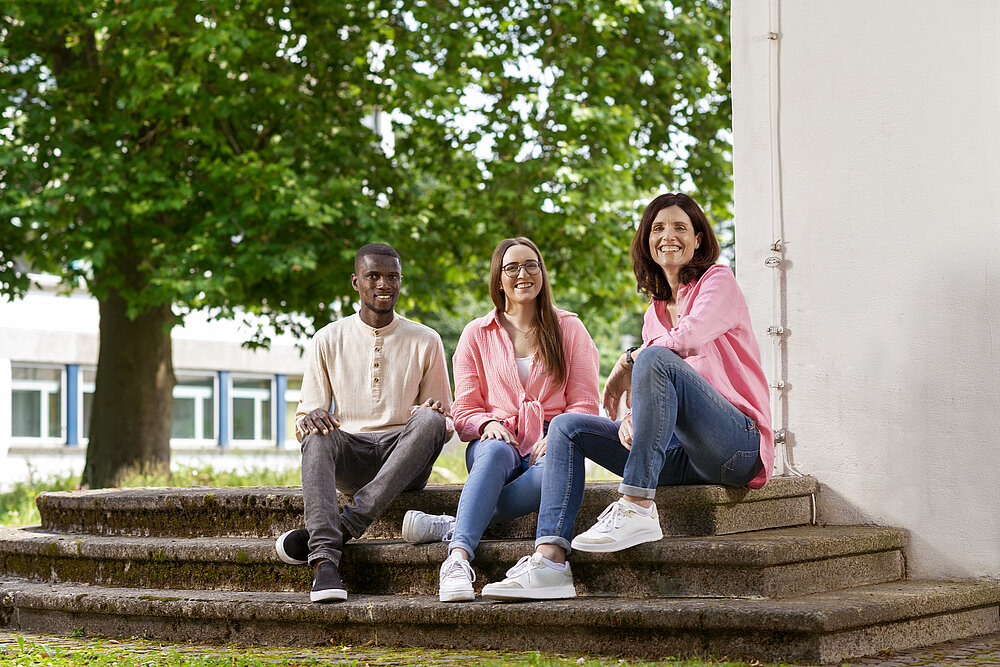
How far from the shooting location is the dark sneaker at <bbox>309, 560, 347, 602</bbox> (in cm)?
511

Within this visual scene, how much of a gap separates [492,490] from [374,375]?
107 cm

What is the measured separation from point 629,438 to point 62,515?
12.7 feet

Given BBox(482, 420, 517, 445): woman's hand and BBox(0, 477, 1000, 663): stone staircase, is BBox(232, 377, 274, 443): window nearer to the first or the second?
BBox(0, 477, 1000, 663): stone staircase

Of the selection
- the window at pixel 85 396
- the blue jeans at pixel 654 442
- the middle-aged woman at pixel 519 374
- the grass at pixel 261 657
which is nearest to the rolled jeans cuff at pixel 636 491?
the blue jeans at pixel 654 442

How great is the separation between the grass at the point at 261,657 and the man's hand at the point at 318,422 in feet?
3.35

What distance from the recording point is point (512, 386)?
18.5 ft

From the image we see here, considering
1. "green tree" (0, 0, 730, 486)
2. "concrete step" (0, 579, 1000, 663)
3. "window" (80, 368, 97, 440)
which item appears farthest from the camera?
"window" (80, 368, 97, 440)

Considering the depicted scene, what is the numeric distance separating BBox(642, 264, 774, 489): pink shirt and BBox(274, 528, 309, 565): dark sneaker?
1.80 meters

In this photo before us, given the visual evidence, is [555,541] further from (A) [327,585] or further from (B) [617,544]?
(A) [327,585]

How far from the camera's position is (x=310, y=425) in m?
5.59

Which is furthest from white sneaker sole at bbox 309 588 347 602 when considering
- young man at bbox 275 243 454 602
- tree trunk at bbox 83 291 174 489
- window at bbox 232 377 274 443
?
window at bbox 232 377 274 443

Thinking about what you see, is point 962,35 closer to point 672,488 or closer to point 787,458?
point 787,458

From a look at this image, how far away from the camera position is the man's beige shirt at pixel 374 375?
5875mm

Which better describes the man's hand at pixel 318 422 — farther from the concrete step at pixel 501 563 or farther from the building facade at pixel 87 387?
the building facade at pixel 87 387
